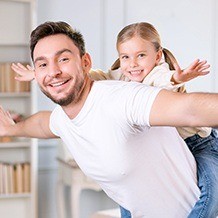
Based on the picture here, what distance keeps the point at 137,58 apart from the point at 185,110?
717mm

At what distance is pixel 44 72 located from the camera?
201 centimetres

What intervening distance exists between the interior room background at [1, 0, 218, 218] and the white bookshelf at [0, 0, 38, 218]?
196 mm

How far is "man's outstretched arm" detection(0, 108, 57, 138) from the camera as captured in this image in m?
2.50

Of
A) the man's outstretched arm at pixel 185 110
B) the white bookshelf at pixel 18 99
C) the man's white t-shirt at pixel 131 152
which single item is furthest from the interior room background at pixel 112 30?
the man's outstretched arm at pixel 185 110

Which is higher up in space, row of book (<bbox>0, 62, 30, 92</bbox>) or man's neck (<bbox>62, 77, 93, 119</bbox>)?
row of book (<bbox>0, 62, 30, 92</bbox>)

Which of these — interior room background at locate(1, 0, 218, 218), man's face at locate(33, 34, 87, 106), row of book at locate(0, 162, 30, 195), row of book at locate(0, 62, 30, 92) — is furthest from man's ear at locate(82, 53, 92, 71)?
interior room background at locate(1, 0, 218, 218)

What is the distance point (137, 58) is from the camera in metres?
2.29

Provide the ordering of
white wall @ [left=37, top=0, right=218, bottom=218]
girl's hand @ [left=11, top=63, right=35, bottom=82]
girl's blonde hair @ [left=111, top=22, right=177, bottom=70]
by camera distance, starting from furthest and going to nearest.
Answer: white wall @ [left=37, top=0, right=218, bottom=218], girl's hand @ [left=11, top=63, right=35, bottom=82], girl's blonde hair @ [left=111, top=22, right=177, bottom=70]

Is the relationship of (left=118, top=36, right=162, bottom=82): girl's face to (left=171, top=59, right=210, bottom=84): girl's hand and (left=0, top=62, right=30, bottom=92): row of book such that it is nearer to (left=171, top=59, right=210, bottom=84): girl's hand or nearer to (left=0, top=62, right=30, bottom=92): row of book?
(left=171, top=59, right=210, bottom=84): girl's hand

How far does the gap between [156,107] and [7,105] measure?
12.8 feet

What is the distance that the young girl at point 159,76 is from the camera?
2191mm

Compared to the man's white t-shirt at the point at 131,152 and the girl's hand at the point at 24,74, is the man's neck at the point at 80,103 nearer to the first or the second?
the man's white t-shirt at the point at 131,152

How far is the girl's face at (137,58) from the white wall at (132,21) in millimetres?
3332

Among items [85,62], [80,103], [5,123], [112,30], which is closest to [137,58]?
[85,62]
